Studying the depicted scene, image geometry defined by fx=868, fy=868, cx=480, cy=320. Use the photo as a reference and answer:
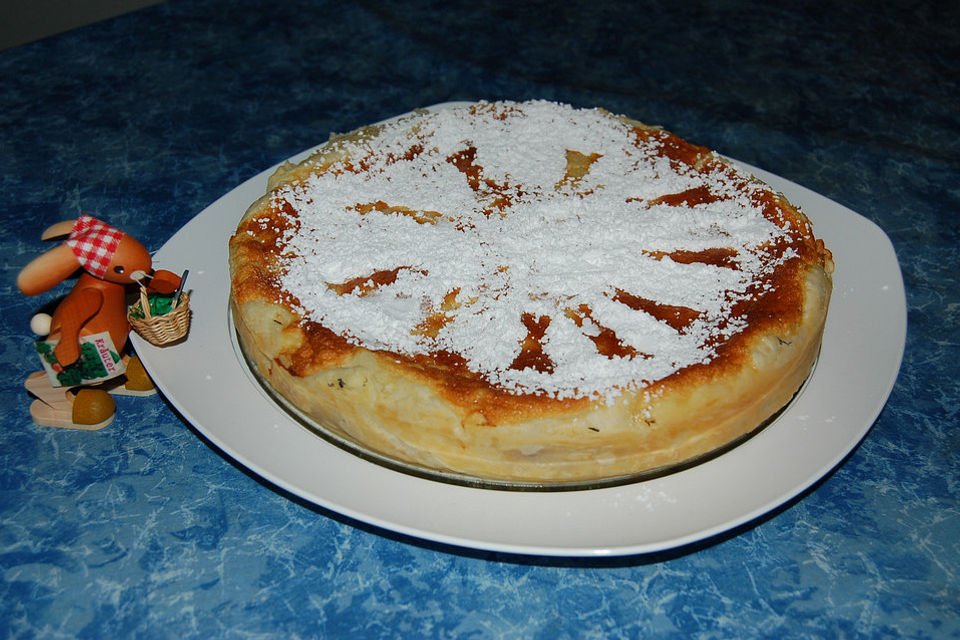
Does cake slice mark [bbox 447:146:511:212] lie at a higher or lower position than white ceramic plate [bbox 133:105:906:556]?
higher

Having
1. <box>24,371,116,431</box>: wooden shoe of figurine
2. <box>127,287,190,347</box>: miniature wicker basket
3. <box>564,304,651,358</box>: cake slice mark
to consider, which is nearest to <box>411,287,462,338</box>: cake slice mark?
<box>564,304,651,358</box>: cake slice mark

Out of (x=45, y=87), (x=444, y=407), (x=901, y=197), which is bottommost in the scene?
(x=45, y=87)

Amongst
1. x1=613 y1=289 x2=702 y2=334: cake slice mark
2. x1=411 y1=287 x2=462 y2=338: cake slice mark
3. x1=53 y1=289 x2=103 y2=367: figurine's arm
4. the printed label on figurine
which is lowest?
the printed label on figurine

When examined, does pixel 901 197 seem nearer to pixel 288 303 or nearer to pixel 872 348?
pixel 872 348

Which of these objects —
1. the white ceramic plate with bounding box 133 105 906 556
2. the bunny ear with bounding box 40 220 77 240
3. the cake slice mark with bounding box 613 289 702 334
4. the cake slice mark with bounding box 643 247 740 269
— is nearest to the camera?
the white ceramic plate with bounding box 133 105 906 556

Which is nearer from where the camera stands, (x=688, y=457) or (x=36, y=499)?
(x=688, y=457)

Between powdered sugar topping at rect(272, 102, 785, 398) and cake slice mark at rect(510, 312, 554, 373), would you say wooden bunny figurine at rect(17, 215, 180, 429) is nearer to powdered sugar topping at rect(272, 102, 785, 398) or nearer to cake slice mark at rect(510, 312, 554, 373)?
powdered sugar topping at rect(272, 102, 785, 398)

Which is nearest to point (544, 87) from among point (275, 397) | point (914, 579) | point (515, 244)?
point (515, 244)

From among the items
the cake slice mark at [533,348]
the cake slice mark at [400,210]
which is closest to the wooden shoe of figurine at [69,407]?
the cake slice mark at [400,210]
